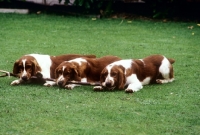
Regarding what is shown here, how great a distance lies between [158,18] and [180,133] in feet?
38.9

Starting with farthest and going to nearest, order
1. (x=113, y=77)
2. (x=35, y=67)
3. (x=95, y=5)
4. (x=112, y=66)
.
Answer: (x=95, y=5) < (x=35, y=67) < (x=112, y=66) < (x=113, y=77)

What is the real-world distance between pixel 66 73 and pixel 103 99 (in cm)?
114

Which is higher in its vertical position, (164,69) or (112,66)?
(112,66)

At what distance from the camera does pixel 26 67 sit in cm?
855

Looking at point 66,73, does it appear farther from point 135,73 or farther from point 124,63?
point 135,73

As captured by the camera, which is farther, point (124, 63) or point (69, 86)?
point (124, 63)

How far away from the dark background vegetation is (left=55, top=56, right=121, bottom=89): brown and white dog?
8.83 metres

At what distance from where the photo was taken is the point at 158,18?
57.6ft

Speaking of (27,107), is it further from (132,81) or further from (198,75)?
(198,75)

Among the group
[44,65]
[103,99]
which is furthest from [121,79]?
[44,65]

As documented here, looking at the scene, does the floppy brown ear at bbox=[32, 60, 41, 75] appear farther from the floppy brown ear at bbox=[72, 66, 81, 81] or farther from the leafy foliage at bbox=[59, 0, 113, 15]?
the leafy foliage at bbox=[59, 0, 113, 15]

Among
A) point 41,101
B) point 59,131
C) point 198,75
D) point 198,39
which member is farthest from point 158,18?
point 59,131

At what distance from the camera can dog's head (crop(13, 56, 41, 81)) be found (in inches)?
335

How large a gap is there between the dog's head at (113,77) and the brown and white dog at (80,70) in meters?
0.48
